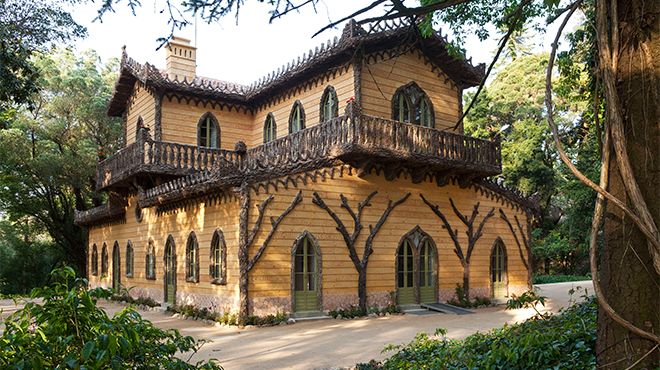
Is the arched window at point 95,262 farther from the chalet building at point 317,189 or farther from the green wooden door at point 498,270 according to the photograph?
the green wooden door at point 498,270

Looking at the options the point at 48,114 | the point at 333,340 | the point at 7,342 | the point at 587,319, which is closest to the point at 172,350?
the point at 7,342

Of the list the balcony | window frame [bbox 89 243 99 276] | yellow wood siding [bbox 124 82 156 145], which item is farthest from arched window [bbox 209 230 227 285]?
window frame [bbox 89 243 99 276]

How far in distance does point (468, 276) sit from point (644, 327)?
14020 mm

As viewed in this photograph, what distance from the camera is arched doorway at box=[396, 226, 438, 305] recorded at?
15.6 meters

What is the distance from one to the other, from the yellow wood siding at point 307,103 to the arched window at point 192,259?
4.99 m

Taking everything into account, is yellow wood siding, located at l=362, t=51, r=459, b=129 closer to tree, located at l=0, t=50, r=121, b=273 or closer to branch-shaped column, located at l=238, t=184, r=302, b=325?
branch-shaped column, located at l=238, t=184, r=302, b=325

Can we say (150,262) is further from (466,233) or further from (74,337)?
(74,337)

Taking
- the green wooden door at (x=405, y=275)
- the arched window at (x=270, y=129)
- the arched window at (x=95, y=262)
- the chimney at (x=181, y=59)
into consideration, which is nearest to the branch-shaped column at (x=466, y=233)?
the green wooden door at (x=405, y=275)

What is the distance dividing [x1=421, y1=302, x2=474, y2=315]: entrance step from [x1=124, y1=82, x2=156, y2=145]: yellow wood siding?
10453mm

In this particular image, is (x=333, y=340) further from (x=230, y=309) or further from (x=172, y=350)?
(x=172, y=350)

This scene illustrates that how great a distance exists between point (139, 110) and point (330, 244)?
10046mm

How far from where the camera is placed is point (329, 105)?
16672 millimetres

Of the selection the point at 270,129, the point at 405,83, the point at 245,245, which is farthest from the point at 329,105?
the point at 245,245

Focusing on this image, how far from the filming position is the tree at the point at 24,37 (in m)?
12.2
